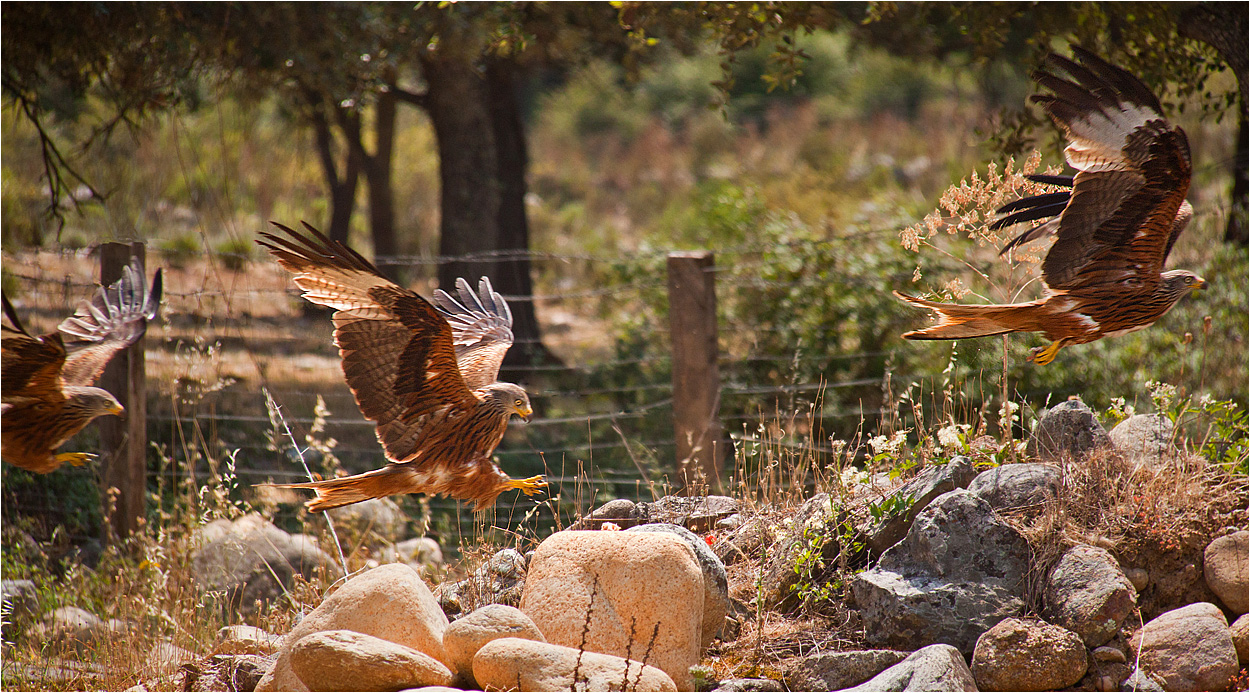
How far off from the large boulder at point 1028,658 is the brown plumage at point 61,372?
2.92m

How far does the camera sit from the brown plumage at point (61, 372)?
2.95 m

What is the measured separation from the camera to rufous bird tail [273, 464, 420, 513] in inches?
117

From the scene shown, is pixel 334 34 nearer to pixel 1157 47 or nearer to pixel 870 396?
pixel 870 396

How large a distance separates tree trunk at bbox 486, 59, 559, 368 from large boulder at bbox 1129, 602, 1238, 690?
5.95 meters

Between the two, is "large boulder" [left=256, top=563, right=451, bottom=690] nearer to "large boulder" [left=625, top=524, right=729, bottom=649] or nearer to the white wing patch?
"large boulder" [left=625, top=524, right=729, bottom=649]

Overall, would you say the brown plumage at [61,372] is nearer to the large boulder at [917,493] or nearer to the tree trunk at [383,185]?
the large boulder at [917,493]

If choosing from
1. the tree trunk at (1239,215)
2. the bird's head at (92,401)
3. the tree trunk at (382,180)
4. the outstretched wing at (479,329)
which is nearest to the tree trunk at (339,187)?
the tree trunk at (382,180)

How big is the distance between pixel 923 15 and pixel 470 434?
14.9 ft

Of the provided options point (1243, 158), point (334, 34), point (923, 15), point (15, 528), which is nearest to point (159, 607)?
point (15, 528)

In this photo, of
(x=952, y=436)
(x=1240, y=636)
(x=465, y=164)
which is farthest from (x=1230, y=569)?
(x=465, y=164)

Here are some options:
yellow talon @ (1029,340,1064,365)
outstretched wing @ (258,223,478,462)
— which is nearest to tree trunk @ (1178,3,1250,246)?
yellow talon @ (1029,340,1064,365)

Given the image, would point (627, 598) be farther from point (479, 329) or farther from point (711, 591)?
point (479, 329)

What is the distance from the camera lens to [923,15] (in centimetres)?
612

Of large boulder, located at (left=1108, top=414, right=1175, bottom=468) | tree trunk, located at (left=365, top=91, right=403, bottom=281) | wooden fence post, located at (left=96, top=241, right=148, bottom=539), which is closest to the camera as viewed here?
large boulder, located at (left=1108, top=414, right=1175, bottom=468)
